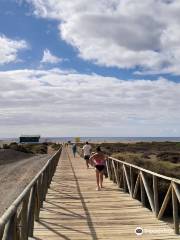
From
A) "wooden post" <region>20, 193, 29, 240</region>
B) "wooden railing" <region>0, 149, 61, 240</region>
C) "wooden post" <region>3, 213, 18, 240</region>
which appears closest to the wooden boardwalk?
"wooden railing" <region>0, 149, 61, 240</region>

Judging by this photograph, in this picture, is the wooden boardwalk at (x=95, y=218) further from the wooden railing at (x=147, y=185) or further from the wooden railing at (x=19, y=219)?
the wooden railing at (x=19, y=219)

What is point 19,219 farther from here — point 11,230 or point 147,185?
point 147,185

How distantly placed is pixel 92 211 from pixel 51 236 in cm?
262

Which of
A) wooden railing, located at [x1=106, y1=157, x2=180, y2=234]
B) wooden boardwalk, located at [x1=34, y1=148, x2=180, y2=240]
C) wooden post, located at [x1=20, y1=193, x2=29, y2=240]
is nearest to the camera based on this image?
wooden post, located at [x1=20, y1=193, x2=29, y2=240]

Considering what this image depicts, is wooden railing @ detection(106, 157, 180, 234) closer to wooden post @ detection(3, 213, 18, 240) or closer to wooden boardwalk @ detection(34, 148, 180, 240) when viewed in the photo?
wooden boardwalk @ detection(34, 148, 180, 240)

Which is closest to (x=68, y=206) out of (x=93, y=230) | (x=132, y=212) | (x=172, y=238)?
(x=132, y=212)

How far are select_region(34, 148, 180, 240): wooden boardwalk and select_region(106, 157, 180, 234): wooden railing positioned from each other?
253mm

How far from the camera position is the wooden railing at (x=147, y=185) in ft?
26.2

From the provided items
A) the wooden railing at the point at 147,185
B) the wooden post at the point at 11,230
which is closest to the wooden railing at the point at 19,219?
the wooden post at the point at 11,230

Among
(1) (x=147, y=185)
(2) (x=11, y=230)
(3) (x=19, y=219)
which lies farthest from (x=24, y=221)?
(1) (x=147, y=185)

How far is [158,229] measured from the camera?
8.15 m

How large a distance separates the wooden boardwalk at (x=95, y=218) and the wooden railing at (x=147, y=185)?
25 centimetres

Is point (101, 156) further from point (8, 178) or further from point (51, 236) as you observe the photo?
point (8, 178)

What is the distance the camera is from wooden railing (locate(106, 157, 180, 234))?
26.2ft
